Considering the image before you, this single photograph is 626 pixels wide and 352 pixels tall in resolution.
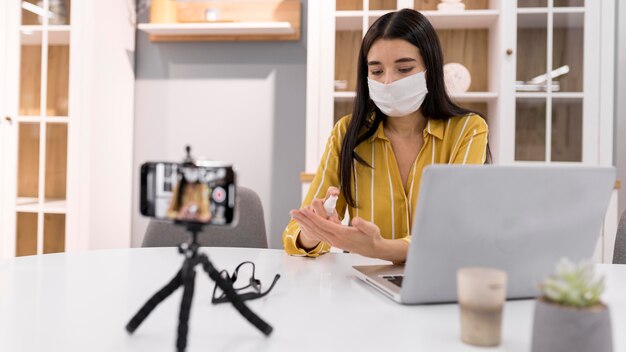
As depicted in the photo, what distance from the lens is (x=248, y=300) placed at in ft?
2.60

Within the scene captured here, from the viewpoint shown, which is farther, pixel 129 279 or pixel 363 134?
pixel 363 134

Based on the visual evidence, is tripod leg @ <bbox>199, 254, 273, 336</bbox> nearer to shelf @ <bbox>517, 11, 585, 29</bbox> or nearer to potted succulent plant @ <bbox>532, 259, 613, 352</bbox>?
potted succulent plant @ <bbox>532, 259, 613, 352</bbox>

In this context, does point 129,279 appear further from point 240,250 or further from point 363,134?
point 363,134

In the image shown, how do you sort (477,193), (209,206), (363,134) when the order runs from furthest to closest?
1. (363,134)
2. (477,193)
3. (209,206)

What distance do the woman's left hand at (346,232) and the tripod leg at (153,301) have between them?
36cm

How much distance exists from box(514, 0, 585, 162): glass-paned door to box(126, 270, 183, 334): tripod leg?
208 cm

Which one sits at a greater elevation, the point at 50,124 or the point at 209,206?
the point at 50,124

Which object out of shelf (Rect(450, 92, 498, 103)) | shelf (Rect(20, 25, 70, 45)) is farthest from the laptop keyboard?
shelf (Rect(20, 25, 70, 45))

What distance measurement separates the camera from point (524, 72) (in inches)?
93.8

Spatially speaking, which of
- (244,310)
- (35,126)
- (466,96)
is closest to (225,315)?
(244,310)

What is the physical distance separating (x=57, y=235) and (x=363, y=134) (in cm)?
173

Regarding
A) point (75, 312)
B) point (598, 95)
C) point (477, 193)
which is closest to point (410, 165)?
point (477, 193)

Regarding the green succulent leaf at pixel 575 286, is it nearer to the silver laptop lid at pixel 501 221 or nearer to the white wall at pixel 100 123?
the silver laptop lid at pixel 501 221

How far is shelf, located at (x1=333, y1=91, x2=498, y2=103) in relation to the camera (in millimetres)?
2385
